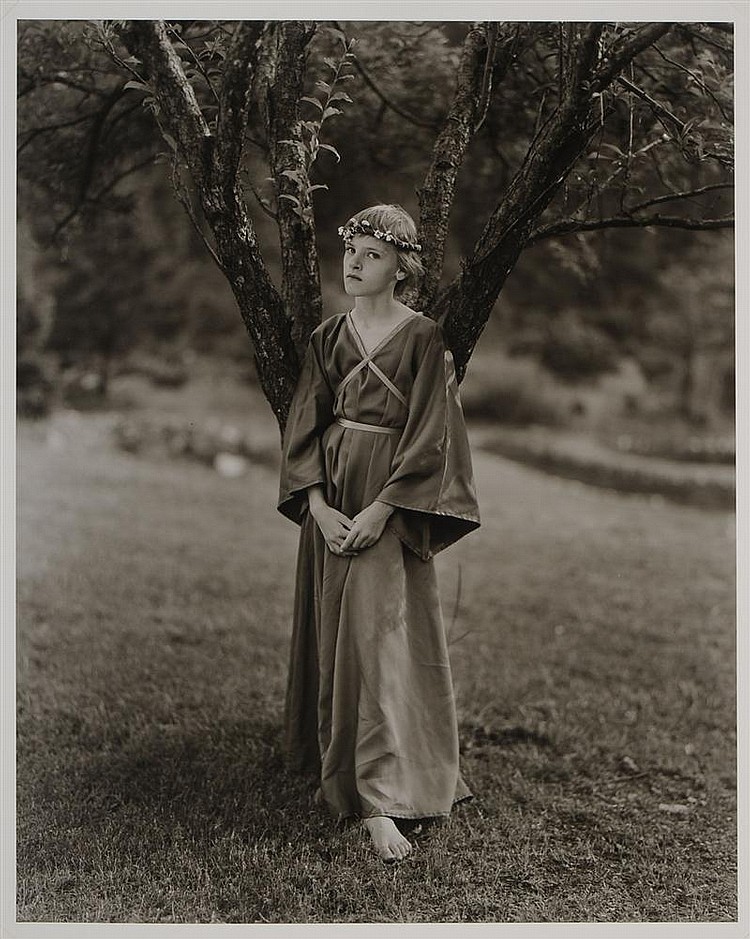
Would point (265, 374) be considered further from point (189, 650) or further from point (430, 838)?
point (189, 650)

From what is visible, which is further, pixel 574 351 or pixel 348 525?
pixel 574 351

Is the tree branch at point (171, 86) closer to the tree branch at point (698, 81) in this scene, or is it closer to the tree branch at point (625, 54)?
the tree branch at point (625, 54)

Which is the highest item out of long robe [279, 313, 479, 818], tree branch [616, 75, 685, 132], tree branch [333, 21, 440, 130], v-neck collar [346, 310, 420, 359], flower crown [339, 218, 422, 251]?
tree branch [333, 21, 440, 130]

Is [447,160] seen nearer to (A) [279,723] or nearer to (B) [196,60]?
(B) [196,60]

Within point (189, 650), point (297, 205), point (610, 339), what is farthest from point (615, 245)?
point (297, 205)

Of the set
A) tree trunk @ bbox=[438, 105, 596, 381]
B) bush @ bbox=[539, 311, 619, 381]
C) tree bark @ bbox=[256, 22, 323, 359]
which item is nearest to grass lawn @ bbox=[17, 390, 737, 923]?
tree trunk @ bbox=[438, 105, 596, 381]

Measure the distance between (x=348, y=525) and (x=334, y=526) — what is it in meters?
0.04

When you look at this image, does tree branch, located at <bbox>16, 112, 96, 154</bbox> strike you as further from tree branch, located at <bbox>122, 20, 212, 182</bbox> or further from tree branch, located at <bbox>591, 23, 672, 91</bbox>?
tree branch, located at <bbox>591, 23, 672, 91</bbox>

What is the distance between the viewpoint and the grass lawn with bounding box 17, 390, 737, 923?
2596mm

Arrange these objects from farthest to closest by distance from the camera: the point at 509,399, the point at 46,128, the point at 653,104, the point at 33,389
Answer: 1. the point at 509,399
2. the point at 33,389
3. the point at 46,128
4. the point at 653,104

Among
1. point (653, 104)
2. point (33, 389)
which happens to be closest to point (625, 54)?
point (653, 104)

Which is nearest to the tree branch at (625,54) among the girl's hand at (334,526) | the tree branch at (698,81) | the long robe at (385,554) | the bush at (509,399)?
the tree branch at (698,81)

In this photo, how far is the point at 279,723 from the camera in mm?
3627

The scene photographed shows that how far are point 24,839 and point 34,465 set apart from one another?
5.34m
